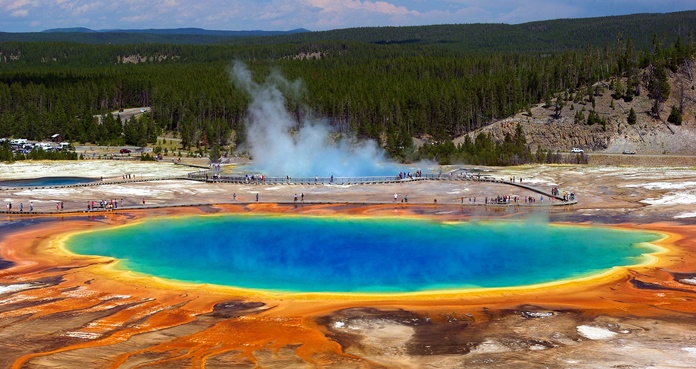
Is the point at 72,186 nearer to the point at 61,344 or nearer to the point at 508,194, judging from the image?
the point at 508,194

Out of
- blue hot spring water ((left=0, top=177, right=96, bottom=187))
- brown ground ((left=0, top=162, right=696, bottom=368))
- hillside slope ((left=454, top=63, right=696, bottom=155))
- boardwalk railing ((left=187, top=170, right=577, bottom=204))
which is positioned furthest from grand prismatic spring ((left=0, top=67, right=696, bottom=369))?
hillside slope ((left=454, top=63, right=696, bottom=155))

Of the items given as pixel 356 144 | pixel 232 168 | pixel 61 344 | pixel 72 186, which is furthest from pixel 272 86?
pixel 61 344

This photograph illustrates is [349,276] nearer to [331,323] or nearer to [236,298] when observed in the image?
[236,298]

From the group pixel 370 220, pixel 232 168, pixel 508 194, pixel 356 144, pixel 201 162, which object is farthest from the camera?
pixel 356 144

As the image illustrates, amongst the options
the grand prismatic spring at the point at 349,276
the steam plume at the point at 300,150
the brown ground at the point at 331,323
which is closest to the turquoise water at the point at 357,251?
the grand prismatic spring at the point at 349,276

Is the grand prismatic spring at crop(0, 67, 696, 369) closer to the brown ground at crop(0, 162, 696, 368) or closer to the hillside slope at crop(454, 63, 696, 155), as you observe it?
the brown ground at crop(0, 162, 696, 368)

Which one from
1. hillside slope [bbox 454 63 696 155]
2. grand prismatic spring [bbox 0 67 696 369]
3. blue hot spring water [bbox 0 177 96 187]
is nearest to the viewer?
grand prismatic spring [bbox 0 67 696 369]
